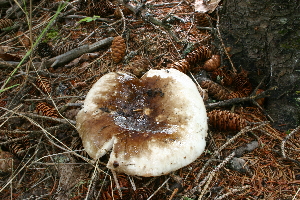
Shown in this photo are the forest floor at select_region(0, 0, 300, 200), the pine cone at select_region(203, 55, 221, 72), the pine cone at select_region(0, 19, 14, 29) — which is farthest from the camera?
the pine cone at select_region(0, 19, 14, 29)

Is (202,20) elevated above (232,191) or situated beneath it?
elevated above

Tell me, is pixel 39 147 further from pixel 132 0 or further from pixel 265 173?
pixel 132 0

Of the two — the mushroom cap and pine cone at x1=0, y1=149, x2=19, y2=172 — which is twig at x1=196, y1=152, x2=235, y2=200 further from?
pine cone at x1=0, y1=149, x2=19, y2=172

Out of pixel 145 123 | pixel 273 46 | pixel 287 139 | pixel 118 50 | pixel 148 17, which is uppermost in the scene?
pixel 148 17

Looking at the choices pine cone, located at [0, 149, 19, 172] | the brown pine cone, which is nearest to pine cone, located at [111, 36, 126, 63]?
the brown pine cone

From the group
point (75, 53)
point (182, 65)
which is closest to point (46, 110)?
point (75, 53)

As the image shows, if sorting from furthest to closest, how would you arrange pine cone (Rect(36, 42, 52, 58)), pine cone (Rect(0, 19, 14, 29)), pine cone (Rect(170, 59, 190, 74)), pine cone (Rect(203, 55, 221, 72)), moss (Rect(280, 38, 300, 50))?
pine cone (Rect(0, 19, 14, 29)) < pine cone (Rect(36, 42, 52, 58)) < pine cone (Rect(203, 55, 221, 72)) < pine cone (Rect(170, 59, 190, 74)) < moss (Rect(280, 38, 300, 50))

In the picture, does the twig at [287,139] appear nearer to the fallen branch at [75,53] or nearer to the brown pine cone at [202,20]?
the brown pine cone at [202,20]

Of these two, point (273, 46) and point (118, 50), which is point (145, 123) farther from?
point (273, 46)
